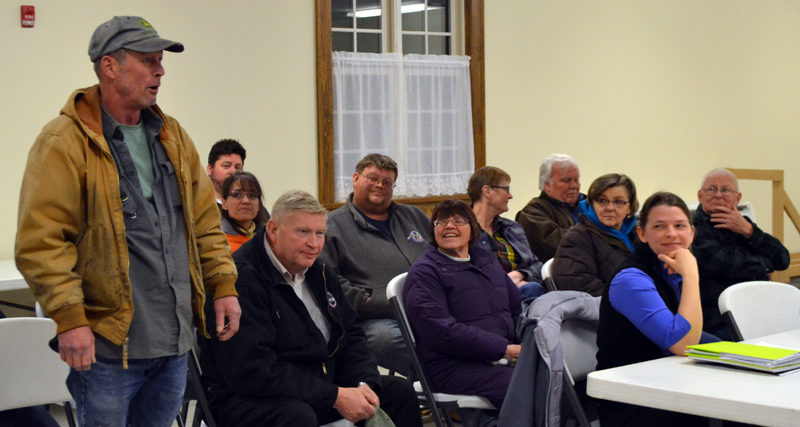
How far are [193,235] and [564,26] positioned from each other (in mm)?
5836

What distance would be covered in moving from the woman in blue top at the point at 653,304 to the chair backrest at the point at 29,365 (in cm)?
184

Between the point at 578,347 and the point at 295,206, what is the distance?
1091mm

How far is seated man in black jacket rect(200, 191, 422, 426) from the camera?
2693 mm

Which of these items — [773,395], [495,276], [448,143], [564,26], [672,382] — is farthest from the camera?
[564,26]

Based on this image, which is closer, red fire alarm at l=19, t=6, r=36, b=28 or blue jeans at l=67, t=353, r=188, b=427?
blue jeans at l=67, t=353, r=188, b=427

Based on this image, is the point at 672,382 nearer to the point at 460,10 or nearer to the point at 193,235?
the point at 193,235

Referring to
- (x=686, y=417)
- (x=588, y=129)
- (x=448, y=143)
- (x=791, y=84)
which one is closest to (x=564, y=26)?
(x=588, y=129)

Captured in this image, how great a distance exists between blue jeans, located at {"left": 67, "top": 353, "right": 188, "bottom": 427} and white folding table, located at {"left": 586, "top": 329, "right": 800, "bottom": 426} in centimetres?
109

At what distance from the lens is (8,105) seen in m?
4.84

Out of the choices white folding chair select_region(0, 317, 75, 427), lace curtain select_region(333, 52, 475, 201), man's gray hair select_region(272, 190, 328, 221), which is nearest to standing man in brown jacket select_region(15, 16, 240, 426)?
man's gray hair select_region(272, 190, 328, 221)

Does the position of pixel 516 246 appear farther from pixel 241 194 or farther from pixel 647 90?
pixel 647 90

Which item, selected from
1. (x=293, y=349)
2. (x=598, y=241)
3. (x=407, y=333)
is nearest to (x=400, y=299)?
(x=407, y=333)

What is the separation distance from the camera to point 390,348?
375 cm

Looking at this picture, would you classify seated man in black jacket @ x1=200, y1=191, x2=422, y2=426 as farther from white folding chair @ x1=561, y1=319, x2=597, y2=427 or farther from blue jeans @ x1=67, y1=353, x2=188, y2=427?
white folding chair @ x1=561, y1=319, x2=597, y2=427
